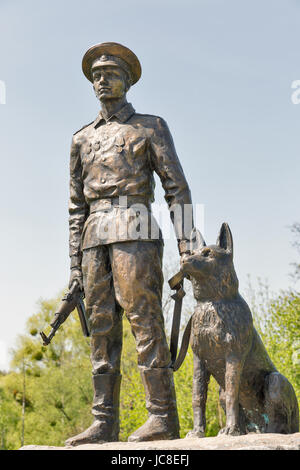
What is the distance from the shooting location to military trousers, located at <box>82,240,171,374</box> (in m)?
5.20

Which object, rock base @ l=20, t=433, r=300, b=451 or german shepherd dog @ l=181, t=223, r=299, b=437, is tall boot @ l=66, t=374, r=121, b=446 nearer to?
rock base @ l=20, t=433, r=300, b=451

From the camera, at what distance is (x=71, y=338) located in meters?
27.3

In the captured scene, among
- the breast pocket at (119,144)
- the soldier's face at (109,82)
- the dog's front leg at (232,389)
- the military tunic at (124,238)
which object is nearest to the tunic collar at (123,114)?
the military tunic at (124,238)

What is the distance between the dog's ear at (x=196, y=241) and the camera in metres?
5.12

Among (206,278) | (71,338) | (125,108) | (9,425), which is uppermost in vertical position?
(125,108)

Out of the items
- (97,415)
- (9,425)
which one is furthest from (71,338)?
(97,415)

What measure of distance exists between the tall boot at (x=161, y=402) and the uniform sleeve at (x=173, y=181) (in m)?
1.15

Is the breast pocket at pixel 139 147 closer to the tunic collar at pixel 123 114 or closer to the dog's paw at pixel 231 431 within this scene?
the tunic collar at pixel 123 114

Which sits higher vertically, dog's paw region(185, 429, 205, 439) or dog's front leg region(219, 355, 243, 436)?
dog's front leg region(219, 355, 243, 436)

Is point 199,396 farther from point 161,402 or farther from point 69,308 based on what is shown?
point 69,308

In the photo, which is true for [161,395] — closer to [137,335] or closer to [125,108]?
[137,335]

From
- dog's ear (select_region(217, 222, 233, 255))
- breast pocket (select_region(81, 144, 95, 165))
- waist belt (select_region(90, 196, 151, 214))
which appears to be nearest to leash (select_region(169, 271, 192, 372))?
dog's ear (select_region(217, 222, 233, 255))

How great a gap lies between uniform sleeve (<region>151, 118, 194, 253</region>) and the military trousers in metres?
0.29

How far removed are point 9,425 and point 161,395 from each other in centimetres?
2365
